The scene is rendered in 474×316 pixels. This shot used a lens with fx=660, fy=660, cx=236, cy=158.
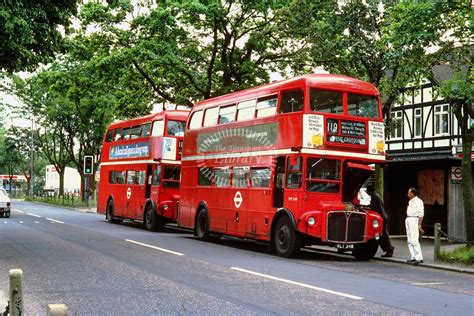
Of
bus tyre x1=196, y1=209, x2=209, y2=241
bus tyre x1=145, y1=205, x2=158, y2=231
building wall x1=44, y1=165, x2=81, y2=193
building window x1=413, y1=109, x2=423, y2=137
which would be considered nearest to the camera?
bus tyre x1=196, y1=209, x2=209, y2=241

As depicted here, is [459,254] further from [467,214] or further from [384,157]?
[384,157]

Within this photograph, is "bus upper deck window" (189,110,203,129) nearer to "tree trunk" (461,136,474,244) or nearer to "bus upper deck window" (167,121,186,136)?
"bus upper deck window" (167,121,186,136)

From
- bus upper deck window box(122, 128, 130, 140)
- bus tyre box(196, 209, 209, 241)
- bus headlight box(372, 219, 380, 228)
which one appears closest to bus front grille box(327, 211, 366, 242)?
bus headlight box(372, 219, 380, 228)

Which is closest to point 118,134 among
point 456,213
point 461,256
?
point 456,213

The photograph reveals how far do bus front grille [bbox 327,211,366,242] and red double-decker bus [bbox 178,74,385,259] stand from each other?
24 mm

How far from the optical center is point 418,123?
2700cm

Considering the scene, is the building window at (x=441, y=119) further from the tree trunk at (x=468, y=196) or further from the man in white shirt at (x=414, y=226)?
the man in white shirt at (x=414, y=226)

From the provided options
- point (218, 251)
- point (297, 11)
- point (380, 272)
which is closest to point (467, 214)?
point (380, 272)

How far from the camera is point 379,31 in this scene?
65.7 feet

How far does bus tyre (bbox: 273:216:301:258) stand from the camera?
15.7m

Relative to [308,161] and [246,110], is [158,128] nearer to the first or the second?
[246,110]

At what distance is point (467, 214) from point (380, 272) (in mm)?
4134

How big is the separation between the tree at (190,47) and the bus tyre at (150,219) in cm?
590

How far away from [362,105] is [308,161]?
2.15m
